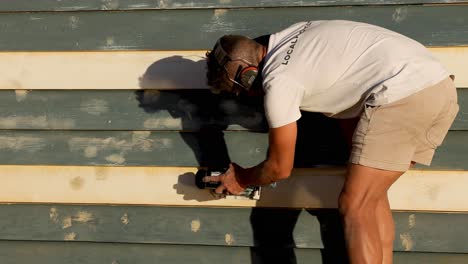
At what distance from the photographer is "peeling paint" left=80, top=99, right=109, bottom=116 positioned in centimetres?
260

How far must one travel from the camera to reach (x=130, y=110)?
260 cm

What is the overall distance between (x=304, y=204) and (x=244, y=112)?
52 cm

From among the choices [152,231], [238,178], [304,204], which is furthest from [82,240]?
[304,204]

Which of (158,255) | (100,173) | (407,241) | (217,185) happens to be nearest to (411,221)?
(407,241)

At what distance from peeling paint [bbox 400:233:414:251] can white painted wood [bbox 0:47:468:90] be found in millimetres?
1166

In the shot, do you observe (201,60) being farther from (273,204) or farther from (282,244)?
(282,244)

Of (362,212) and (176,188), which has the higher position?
(362,212)

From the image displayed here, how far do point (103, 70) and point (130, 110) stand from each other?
0.23m

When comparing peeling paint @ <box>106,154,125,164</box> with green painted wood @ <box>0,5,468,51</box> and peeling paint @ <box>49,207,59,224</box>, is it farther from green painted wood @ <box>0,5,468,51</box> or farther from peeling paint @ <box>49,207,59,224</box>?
green painted wood @ <box>0,5,468,51</box>

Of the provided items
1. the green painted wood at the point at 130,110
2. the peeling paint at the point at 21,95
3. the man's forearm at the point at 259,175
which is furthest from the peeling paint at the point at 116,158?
the man's forearm at the point at 259,175

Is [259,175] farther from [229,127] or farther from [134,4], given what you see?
[134,4]

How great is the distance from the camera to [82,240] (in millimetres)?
2715

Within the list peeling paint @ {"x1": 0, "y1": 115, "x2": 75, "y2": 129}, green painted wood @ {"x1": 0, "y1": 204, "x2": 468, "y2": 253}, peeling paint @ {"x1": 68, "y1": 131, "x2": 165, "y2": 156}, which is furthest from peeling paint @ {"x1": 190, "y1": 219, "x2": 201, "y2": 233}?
peeling paint @ {"x1": 0, "y1": 115, "x2": 75, "y2": 129}

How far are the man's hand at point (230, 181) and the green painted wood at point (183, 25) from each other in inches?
23.1
